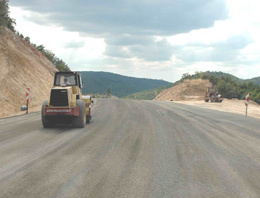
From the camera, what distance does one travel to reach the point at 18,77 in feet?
100

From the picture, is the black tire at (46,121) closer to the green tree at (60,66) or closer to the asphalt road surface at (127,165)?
the asphalt road surface at (127,165)

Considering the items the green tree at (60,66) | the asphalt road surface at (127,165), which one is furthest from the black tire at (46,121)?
the green tree at (60,66)

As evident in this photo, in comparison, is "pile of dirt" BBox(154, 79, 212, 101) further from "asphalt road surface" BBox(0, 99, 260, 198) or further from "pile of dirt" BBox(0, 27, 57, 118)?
"asphalt road surface" BBox(0, 99, 260, 198)

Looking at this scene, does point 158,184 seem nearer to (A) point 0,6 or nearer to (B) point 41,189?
(B) point 41,189

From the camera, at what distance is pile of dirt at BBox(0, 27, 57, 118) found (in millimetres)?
24906

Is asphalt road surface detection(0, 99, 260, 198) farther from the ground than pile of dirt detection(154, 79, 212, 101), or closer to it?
closer to it

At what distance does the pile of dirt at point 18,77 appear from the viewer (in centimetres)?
2491

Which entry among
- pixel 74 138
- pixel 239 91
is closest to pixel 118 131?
pixel 74 138

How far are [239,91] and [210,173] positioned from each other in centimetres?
6810

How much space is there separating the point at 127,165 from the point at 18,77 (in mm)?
26583

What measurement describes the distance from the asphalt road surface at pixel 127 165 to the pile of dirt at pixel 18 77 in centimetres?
1414

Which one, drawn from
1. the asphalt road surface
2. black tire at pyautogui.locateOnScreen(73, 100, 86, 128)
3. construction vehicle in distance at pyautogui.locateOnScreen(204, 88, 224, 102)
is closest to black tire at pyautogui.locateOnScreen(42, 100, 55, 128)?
black tire at pyautogui.locateOnScreen(73, 100, 86, 128)

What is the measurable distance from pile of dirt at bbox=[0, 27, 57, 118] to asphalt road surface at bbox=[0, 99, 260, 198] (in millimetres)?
14142

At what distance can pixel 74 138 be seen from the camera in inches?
416
